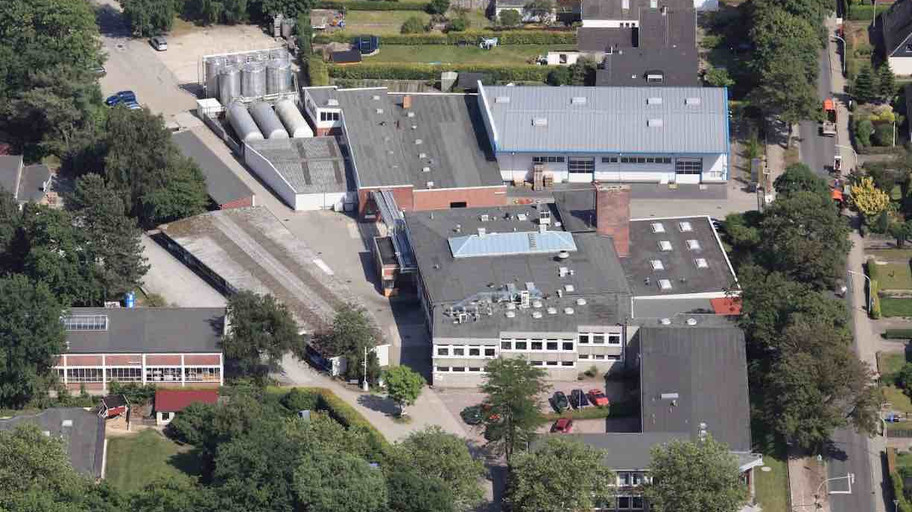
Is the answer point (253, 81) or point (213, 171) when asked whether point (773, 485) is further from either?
point (253, 81)

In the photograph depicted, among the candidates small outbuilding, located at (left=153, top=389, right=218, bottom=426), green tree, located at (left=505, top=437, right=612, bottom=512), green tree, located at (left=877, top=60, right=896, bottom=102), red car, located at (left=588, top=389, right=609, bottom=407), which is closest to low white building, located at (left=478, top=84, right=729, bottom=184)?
green tree, located at (left=877, top=60, right=896, bottom=102)

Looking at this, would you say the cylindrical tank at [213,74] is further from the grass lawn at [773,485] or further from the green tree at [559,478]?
the grass lawn at [773,485]

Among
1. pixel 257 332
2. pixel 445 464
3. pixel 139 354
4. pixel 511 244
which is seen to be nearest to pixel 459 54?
pixel 511 244

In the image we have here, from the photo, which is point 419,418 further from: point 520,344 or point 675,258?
point 675,258

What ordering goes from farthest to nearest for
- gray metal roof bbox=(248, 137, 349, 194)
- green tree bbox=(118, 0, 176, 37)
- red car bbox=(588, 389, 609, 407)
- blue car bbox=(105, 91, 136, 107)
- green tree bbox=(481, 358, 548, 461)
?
green tree bbox=(118, 0, 176, 37) → blue car bbox=(105, 91, 136, 107) → gray metal roof bbox=(248, 137, 349, 194) → red car bbox=(588, 389, 609, 407) → green tree bbox=(481, 358, 548, 461)

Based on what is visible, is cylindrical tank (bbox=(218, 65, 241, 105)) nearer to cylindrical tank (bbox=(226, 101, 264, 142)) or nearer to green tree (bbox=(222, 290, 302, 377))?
cylindrical tank (bbox=(226, 101, 264, 142))

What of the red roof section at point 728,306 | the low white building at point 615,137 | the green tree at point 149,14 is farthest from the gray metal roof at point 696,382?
the green tree at point 149,14
